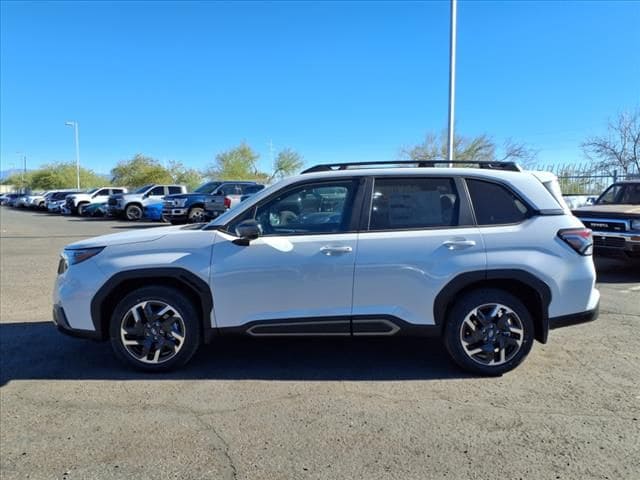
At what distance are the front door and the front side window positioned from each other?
1cm

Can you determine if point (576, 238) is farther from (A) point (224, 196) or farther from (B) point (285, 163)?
(B) point (285, 163)

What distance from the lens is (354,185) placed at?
4.14 m

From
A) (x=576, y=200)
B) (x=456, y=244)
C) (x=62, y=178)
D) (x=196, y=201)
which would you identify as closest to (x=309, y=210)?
(x=456, y=244)

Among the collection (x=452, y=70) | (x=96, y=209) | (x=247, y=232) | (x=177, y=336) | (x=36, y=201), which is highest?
(x=452, y=70)

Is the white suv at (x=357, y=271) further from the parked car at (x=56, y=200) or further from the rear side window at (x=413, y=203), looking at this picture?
the parked car at (x=56, y=200)

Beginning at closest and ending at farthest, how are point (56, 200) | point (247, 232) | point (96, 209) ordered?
point (247, 232) → point (96, 209) → point (56, 200)

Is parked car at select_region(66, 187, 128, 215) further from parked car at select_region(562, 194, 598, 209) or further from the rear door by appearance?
the rear door

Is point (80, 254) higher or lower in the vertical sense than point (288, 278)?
higher

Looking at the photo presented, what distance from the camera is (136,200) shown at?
82.8 feet

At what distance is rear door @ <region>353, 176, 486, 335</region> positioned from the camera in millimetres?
3938

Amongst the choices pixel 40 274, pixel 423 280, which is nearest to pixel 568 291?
pixel 423 280

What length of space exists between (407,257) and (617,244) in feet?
21.0

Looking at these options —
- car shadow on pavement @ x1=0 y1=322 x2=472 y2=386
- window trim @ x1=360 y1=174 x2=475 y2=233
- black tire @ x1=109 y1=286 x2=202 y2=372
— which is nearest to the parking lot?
car shadow on pavement @ x1=0 y1=322 x2=472 y2=386

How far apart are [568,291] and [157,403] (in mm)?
3465
